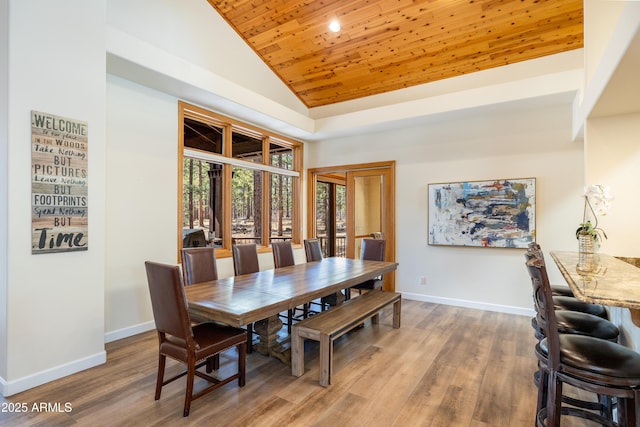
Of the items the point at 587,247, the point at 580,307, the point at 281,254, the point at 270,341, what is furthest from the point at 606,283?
the point at 281,254

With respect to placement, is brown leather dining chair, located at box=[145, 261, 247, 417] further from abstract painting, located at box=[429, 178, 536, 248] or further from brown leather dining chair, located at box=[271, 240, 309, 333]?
abstract painting, located at box=[429, 178, 536, 248]

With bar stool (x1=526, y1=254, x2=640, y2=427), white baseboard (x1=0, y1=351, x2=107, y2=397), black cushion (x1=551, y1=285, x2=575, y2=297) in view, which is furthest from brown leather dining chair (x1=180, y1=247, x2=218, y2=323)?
black cushion (x1=551, y1=285, x2=575, y2=297)

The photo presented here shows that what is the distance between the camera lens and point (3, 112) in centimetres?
245

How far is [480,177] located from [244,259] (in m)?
3.61

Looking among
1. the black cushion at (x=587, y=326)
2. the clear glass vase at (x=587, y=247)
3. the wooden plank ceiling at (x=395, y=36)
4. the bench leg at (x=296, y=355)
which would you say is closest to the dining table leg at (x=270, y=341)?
the bench leg at (x=296, y=355)

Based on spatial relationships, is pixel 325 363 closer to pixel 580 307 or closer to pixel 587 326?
pixel 587 326

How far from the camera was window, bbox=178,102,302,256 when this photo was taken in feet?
14.4

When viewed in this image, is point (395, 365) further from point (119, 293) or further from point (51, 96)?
point (51, 96)

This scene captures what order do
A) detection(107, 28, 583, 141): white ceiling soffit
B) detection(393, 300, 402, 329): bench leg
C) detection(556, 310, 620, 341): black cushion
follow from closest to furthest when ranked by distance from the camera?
detection(556, 310, 620, 341): black cushion → detection(107, 28, 583, 141): white ceiling soffit → detection(393, 300, 402, 329): bench leg

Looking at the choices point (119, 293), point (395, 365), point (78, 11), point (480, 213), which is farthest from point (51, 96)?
point (480, 213)

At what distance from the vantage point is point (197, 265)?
10.7 feet

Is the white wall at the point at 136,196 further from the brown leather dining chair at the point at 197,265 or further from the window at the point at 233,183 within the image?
the brown leather dining chair at the point at 197,265

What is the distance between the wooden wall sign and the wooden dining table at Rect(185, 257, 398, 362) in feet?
3.62

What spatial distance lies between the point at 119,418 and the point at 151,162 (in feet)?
8.98
